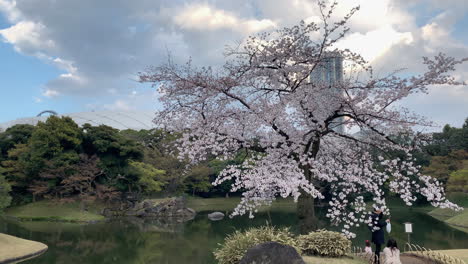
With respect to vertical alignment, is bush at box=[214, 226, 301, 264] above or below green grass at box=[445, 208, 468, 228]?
above

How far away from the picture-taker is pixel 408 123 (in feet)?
35.3

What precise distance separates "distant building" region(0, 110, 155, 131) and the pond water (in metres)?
38.8

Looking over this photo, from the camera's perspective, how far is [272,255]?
920 centimetres

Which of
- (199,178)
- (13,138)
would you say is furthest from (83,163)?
(199,178)

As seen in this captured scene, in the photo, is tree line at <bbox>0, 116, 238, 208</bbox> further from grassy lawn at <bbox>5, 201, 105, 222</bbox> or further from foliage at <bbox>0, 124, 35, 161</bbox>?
grassy lawn at <bbox>5, 201, 105, 222</bbox>

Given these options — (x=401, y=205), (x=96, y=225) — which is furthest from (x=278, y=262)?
(x=401, y=205)

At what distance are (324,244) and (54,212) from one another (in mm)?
32257

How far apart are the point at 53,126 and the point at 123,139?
703cm

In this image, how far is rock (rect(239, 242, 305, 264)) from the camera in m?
9.16

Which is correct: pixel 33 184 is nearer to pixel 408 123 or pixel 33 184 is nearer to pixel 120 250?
pixel 120 250

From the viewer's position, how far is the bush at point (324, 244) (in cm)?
1152

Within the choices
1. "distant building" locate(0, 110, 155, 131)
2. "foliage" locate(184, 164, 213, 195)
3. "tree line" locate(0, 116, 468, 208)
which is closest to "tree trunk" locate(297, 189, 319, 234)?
"tree line" locate(0, 116, 468, 208)

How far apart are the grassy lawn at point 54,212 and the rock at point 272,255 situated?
29381 millimetres

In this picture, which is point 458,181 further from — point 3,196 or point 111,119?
point 111,119
